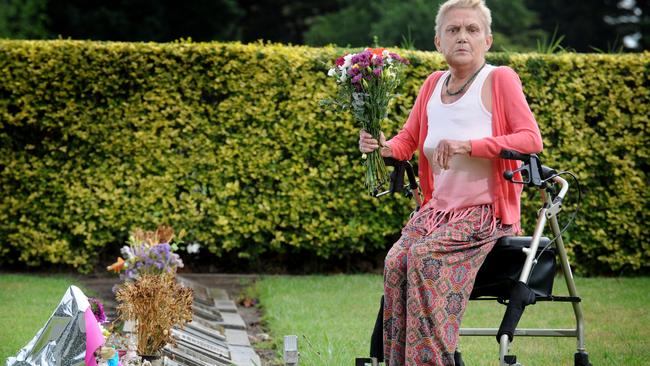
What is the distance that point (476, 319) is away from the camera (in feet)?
21.6

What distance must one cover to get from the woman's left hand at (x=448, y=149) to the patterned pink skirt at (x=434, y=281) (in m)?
0.28

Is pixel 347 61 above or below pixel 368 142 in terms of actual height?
above

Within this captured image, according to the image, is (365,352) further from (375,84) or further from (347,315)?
(375,84)

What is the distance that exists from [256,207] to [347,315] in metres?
2.21

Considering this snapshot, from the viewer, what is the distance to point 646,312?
683cm

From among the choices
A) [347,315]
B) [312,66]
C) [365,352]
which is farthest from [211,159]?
[365,352]

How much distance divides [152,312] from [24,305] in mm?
2529

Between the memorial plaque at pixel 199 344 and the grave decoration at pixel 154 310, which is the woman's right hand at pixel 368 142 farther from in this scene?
the memorial plaque at pixel 199 344

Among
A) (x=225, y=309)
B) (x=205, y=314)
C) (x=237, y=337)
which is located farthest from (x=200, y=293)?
(x=237, y=337)

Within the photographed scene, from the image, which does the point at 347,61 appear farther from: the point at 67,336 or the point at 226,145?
the point at 226,145

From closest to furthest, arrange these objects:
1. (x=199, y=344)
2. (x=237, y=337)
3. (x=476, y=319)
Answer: (x=199, y=344) < (x=237, y=337) < (x=476, y=319)

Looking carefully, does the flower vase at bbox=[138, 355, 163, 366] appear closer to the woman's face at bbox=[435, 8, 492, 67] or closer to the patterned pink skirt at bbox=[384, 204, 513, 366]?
the patterned pink skirt at bbox=[384, 204, 513, 366]

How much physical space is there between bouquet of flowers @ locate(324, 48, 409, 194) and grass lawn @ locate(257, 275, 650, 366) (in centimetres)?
142

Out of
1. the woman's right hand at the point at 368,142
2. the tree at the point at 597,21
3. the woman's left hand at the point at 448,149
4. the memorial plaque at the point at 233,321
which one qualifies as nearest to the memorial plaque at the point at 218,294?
the memorial plaque at the point at 233,321
